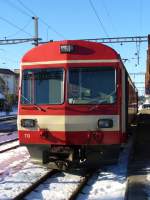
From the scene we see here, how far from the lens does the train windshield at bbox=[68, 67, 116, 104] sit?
1108 cm

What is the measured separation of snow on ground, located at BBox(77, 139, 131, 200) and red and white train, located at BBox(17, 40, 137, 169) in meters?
0.43

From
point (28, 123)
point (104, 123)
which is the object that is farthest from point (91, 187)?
point (28, 123)

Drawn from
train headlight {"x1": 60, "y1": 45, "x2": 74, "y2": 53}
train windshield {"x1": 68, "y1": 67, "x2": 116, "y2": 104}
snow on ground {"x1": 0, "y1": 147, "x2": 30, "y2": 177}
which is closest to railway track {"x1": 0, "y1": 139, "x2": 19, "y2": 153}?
snow on ground {"x1": 0, "y1": 147, "x2": 30, "y2": 177}

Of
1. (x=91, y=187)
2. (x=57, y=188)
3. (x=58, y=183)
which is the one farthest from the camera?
(x=58, y=183)

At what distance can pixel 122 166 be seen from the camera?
1261cm

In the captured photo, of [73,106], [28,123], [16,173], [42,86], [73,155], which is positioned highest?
[42,86]

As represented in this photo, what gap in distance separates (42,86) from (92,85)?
1.18 m

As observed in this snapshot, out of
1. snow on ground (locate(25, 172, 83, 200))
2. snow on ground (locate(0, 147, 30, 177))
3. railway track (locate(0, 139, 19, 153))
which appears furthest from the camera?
railway track (locate(0, 139, 19, 153))

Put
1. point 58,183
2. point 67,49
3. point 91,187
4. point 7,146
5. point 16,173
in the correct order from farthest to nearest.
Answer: point 7,146 → point 67,49 → point 16,173 → point 58,183 → point 91,187

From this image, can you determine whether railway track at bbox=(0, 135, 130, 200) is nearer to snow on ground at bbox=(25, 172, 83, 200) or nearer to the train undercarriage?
snow on ground at bbox=(25, 172, 83, 200)

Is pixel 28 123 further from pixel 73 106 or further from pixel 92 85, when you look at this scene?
pixel 92 85

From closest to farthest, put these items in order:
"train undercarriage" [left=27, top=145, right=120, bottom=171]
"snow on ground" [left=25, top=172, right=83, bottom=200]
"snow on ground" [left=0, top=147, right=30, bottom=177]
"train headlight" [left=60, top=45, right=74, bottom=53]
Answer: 1. "snow on ground" [left=25, top=172, right=83, bottom=200]
2. "train undercarriage" [left=27, top=145, right=120, bottom=171]
3. "train headlight" [left=60, top=45, right=74, bottom=53]
4. "snow on ground" [left=0, top=147, right=30, bottom=177]

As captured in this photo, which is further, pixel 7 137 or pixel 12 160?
pixel 7 137

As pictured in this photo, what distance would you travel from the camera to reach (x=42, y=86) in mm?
11453
